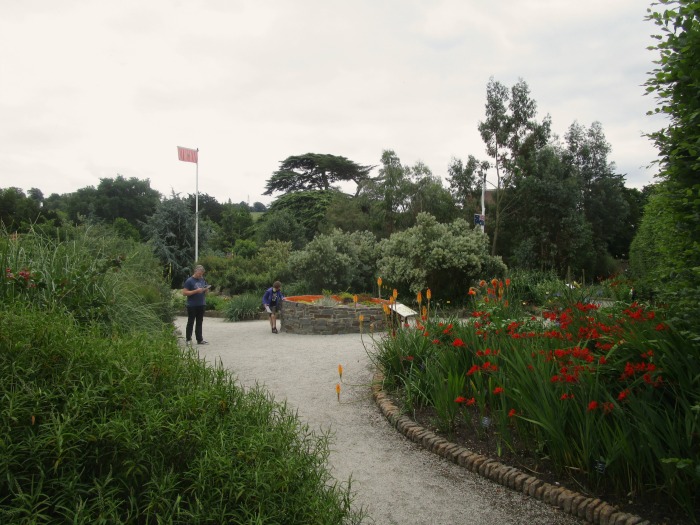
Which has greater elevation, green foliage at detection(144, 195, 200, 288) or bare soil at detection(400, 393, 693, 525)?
green foliage at detection(144, 195, 200, 288)

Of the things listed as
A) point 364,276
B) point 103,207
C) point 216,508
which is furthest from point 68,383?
point 103,207

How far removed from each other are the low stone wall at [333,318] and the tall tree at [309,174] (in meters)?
36.9

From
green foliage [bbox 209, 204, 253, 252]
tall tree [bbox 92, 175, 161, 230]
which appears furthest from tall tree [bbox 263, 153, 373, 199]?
tall tree [bbox 92, 175, 161, 230]

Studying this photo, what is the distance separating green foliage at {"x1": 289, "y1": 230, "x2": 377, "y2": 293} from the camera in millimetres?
16672

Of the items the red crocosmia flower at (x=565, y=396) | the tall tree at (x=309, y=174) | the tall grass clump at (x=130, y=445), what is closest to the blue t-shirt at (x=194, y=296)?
the tall grass clump at (x=130, y=445)

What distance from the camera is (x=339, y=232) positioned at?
60.1ft

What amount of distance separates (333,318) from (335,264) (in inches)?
224

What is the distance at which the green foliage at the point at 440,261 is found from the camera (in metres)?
13.6

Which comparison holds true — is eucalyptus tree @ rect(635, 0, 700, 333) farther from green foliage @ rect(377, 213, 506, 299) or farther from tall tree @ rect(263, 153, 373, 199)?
tall tree @ rect(263, 153, 373, 199)

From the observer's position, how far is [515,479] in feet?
10.5

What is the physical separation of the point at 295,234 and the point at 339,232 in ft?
38.5

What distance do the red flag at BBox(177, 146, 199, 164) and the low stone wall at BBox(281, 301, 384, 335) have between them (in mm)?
16550

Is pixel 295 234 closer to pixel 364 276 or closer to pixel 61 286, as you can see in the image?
pixel 364 276

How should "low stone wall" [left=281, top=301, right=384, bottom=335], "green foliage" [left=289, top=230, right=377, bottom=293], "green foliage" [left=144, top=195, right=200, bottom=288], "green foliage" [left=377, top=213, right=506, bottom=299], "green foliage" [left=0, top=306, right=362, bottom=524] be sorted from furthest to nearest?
"green foliage" [left=144, top=195, right=200, bottom=288] < "green foliage" [left=289, top=230, right=377, bottom=293] < "green foliage" [left=377, top=213, right=506, bottom=299] < "low stone wall" [left=281, top=301, right=384, bottom=335] < "green foliage" [left=0, top=306, right=362, bottom=524]
